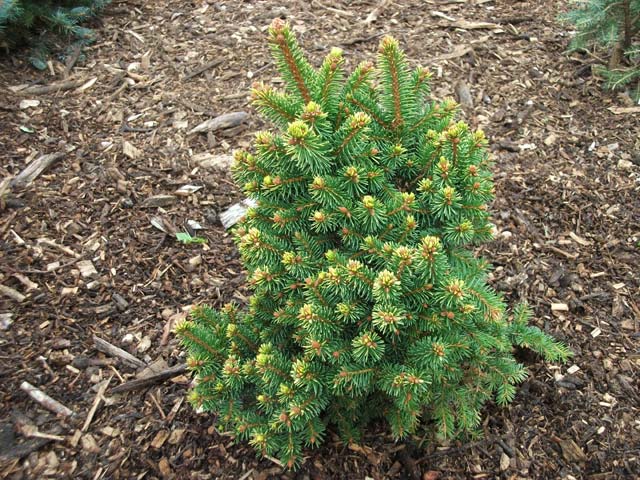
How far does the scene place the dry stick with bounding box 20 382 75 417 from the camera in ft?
10.1

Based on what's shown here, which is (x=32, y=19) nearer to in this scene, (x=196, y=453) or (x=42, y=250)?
(x=42, y=250)

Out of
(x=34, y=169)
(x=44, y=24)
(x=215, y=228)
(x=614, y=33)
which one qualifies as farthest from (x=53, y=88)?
(x=614, y=33)

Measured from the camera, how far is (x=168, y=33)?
562cm

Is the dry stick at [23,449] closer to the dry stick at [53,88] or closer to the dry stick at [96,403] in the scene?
the dry stick at [96,403]

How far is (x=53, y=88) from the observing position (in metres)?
4.97

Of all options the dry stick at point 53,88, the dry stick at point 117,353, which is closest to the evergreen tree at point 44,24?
the dry stick at point 53,88

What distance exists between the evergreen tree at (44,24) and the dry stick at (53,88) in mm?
304

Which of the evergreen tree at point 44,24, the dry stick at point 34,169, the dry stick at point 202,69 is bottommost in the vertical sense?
the dry stick at point 34,169

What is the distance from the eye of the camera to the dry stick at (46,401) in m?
3.07

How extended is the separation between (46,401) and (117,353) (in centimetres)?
45

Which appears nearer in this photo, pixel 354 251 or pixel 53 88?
pixel 354 251

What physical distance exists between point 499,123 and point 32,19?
13.6 ft

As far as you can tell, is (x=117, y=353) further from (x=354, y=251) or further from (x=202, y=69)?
(x=202, y=69)

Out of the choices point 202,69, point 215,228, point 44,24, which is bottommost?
point 215,228
